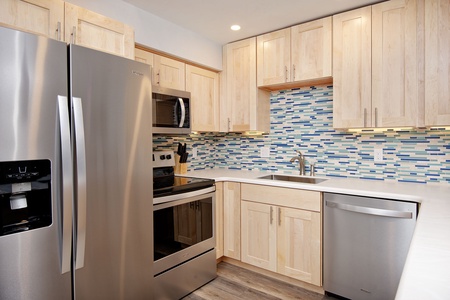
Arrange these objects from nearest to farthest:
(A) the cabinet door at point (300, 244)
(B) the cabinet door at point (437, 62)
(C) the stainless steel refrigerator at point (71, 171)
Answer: (C) the stainless steel refrigerator at point (71, 171), (B) the cabinet door at point (437, 62), (A) the cabinet door at point (300, 244)

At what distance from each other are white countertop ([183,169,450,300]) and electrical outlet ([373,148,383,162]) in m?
0.20

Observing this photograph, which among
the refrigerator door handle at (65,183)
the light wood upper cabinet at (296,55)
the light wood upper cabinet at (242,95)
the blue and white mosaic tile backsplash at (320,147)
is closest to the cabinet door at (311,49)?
the light wood upper cabinet at (296,55)

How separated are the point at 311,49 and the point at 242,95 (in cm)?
84

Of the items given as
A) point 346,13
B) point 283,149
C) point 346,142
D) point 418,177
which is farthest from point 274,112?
point 418,177

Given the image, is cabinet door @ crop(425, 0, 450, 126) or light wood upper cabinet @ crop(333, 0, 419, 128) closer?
cabinet door @ crop(425, 0, 450, 126)

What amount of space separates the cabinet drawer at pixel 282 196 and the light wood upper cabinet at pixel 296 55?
104 centimetres

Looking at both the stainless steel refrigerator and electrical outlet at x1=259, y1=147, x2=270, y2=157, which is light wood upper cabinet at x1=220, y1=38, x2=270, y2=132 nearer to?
electrical outlet at x1=259, y1=147, x2=270, y2=157

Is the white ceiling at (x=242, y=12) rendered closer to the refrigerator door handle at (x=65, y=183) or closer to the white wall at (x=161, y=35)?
the white wall at (x=161, y=35)

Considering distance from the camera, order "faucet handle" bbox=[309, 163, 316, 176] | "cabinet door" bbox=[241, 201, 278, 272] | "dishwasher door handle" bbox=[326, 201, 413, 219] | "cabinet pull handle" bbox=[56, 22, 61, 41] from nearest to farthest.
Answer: "cabinet pull handle" bbox=[56, 22, 61, 41] → "dishwasher door handle" bbox=[326, 201, 413, 219] → "cabinet door" bbox=[241, 201, 278, 272] → "faucet handle" bbox=[309, 163, 316, 176]

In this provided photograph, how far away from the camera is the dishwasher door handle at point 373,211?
179cm

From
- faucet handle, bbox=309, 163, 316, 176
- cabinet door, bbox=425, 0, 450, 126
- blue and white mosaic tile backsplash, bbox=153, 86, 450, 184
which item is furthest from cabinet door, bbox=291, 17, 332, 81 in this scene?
faucet handle, bbox=309, 163, 316, 176

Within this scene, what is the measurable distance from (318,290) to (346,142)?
1.32 meters

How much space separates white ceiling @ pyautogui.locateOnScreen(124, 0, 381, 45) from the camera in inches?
86.6

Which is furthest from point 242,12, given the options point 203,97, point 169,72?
point 203,97
